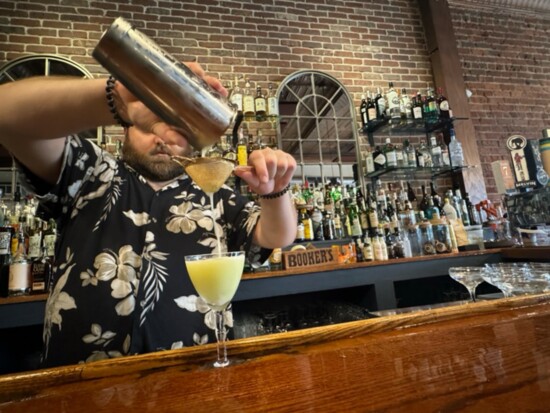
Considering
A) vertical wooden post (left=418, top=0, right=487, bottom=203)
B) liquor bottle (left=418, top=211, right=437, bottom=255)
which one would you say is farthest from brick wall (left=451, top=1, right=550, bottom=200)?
liquor bottle (left=418, top=211, right=437, bottom=255)

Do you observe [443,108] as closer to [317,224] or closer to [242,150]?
[317,224]

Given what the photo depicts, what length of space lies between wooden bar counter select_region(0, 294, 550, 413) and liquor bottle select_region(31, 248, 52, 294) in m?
1.79

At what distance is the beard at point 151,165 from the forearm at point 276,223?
343mm

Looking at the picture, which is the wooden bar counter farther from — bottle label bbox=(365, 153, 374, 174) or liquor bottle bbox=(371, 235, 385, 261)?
bottle label bbox=(365, 153, 374, 174)

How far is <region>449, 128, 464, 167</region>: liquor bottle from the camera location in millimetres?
3525

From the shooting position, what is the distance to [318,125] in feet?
11.7

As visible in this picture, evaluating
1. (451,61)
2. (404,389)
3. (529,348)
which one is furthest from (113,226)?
(451,61)

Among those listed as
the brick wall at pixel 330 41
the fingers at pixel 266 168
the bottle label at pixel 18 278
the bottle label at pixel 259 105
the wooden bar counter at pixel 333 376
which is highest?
the brick wall at pixel 330 41

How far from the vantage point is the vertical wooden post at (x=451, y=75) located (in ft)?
11.7

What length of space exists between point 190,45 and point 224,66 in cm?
37

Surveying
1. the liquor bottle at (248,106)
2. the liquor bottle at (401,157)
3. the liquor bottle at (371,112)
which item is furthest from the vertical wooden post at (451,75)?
the liquor bottle at (248,106)

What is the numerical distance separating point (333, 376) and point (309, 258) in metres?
1.77

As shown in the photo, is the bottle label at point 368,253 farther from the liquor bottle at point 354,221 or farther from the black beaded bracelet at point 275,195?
the black beaded bracelet at point 275,195

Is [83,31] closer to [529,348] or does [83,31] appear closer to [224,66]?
[224,66]
